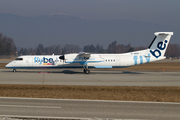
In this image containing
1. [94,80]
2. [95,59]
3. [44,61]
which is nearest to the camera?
[94,80]

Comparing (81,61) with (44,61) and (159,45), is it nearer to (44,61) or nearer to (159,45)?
(44,61)

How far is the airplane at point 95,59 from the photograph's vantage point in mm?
30969

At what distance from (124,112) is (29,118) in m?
4.37

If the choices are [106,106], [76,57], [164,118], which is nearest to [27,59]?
[76,57]

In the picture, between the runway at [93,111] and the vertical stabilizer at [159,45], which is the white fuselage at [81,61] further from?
the runway at [93,111]

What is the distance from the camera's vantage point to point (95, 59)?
31594 millimetres

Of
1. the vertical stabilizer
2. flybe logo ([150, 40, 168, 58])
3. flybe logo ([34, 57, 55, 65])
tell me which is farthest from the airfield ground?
the vertical stabilizer

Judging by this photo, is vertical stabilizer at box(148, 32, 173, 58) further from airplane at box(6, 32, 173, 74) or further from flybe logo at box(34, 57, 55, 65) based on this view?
flybe logo at box(34, 57, 55, 65)

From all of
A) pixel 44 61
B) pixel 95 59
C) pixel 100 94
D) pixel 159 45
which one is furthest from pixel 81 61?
pixel 100 94

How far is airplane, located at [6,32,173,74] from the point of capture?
30969 millimetres

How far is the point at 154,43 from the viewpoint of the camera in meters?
31.2

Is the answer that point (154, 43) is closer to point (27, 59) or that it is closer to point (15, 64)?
point (27, 59)

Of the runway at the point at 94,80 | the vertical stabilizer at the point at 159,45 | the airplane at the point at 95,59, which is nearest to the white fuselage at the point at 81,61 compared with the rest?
the airplane at the point at 95,59

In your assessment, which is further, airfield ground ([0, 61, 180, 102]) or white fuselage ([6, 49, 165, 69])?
white fuselage ([6, 49, 165, 69])
